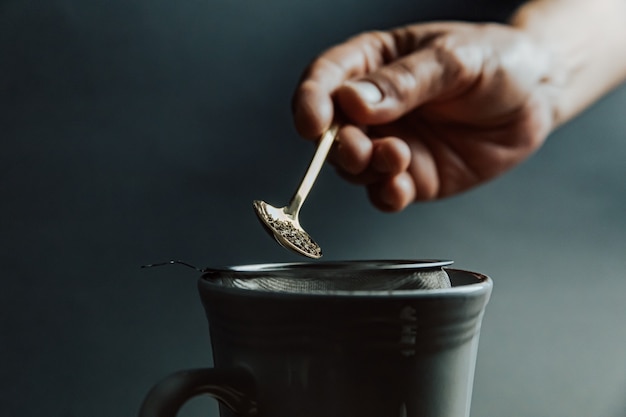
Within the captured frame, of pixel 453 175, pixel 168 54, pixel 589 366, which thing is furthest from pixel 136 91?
pixel 589 366

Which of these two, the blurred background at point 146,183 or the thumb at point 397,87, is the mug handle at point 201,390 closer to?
the thumb at point 397,87

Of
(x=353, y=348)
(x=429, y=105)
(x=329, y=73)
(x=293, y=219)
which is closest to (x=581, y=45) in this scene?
(x=429, y=105)

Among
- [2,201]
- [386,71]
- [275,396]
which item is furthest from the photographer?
[2,201]

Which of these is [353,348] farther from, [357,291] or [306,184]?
[306,184]

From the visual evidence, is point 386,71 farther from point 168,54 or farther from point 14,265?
point 14,265

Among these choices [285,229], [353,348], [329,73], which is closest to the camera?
[353,348]

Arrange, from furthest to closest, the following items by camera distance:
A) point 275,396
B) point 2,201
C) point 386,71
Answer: point 2,201
point 386,71
point 275,396

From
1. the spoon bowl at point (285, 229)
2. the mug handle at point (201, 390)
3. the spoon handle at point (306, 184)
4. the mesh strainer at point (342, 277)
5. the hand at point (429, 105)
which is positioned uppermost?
the hand at point (429, 105)

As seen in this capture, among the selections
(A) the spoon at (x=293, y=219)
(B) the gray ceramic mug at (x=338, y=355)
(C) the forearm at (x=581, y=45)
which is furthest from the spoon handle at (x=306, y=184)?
(C) the forearm at (x=581, y=45)
